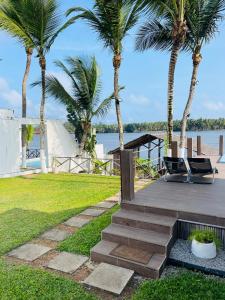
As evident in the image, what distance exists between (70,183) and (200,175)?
524cm

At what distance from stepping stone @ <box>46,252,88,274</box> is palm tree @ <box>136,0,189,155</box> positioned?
6342 mm

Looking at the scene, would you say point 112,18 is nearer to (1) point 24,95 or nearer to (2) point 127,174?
(2) point 127,174

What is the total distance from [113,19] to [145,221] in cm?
596

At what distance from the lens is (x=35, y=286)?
3715 mm

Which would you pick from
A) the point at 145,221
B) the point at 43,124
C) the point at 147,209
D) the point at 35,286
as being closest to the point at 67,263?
the point at 35,286

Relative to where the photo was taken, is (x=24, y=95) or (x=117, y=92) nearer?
(x=117, y=92)

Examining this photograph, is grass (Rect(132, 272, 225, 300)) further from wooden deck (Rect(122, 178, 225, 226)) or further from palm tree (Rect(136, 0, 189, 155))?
palm tree (Rect(136, 0, 189, 155))

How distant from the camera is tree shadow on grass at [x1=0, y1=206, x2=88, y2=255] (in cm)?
518

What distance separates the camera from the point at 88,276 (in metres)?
3.95

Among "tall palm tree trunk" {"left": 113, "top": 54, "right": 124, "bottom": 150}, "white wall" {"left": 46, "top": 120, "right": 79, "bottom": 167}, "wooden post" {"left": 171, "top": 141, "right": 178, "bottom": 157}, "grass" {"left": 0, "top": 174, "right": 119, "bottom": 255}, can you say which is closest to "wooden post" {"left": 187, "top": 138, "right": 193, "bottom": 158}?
"wooden post" {"left": 171, "top": 141, "right": 178, "bottom": 157}

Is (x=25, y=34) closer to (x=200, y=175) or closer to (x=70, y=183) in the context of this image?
(x=70, y=183)

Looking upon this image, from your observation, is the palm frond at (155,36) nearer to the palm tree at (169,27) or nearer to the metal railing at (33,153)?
the palm tree at (169,27)

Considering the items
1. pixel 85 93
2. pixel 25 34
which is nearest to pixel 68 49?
pixel 85 93

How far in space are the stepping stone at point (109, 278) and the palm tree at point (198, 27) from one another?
6723mm
